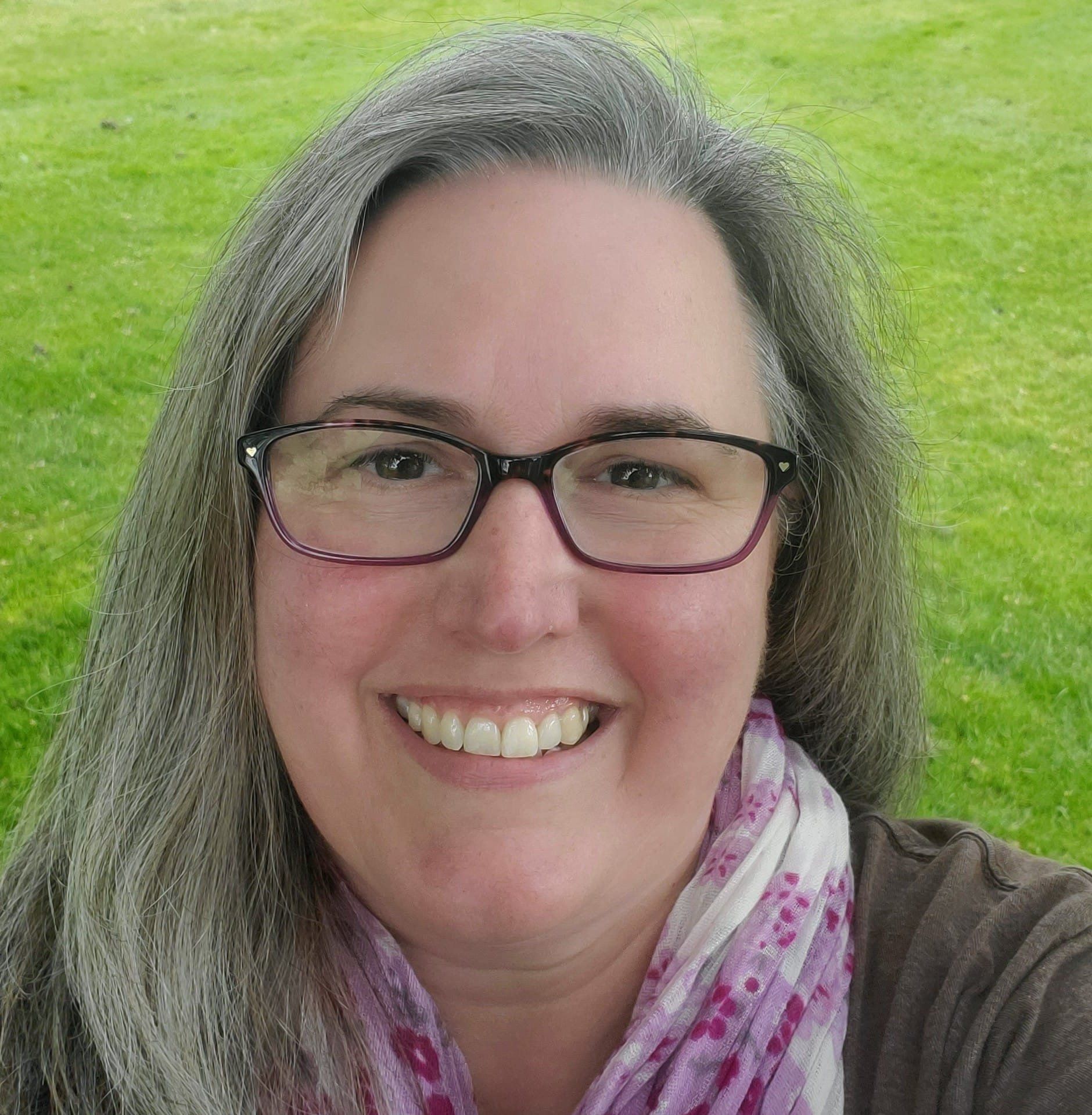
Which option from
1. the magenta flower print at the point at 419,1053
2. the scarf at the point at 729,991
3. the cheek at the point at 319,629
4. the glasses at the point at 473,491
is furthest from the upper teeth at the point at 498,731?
the magenta flower print at the point at 419,1053

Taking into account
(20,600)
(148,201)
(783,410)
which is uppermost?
(148,201)

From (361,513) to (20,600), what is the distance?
403 cm

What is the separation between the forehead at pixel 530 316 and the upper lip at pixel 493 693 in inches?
13.5

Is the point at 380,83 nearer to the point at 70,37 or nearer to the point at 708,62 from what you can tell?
the point at 708,62

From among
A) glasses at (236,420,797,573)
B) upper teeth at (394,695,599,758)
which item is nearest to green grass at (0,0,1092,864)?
glasses at (236,420,797,573)


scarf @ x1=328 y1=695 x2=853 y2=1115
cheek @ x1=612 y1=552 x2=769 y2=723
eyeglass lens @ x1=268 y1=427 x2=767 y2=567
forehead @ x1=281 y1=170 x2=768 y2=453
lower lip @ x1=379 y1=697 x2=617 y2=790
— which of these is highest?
forehead @ x1=281 y1=170 x2=768 y2=453

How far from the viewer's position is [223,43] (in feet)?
50.1

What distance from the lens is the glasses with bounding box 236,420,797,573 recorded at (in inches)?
65.2

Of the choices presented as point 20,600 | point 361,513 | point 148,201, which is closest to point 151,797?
point 361,513

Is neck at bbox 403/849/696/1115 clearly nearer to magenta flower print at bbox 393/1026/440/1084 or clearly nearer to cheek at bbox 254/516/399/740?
magenta flower print at bbox 393/1026/440/1084

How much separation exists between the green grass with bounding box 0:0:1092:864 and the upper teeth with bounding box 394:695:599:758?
111cm

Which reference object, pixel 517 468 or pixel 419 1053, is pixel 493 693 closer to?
pixel 517 468

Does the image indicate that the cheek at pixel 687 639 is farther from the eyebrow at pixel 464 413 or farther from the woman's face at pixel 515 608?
the eyebrow at pixel 464 413

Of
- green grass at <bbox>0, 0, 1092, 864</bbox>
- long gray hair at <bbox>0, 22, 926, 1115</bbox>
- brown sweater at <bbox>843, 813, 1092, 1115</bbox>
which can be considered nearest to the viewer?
brown sweater at <bbox>843, 813, 1092, 1115</bbox>
